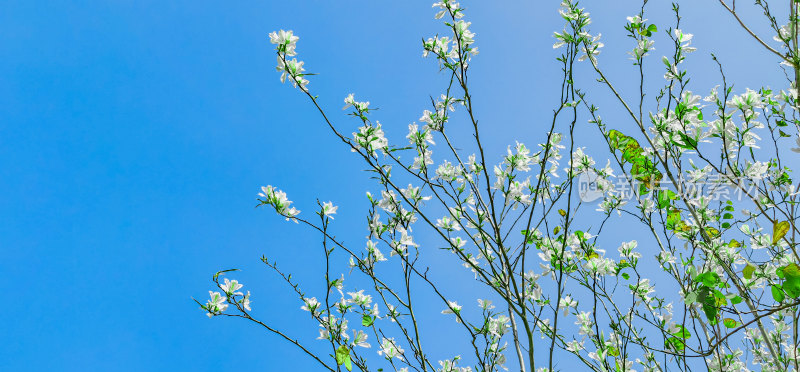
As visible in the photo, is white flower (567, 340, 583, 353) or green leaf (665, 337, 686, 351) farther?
white flower (567, 340, 583, 353)

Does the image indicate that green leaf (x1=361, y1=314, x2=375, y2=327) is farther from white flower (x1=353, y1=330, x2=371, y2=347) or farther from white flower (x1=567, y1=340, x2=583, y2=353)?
white flower (x1=567, y1=340, x2=583, y2=353)

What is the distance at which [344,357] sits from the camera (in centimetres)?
243

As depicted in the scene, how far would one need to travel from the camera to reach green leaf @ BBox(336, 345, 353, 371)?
2.39 metres

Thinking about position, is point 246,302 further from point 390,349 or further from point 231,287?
point 390,349

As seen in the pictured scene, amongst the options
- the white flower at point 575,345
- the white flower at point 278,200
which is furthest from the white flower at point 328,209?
the white flower at point 575,345

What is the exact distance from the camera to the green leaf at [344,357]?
2386mm

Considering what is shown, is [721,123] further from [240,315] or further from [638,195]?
[240,315]

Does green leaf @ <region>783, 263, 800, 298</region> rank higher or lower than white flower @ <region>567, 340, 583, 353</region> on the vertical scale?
lower

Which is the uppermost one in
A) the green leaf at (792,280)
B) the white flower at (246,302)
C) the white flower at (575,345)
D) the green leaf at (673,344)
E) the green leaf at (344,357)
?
the white flower at (246,302)

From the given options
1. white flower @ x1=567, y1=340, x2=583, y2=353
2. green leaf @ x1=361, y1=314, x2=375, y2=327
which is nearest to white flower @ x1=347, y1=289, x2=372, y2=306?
green leaf @ x1=361, y1=314, x2=375, y2=327

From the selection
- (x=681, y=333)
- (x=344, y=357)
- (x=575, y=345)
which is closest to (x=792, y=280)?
(x=681, y=333)

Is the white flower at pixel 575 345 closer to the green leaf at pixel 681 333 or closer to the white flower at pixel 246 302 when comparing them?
the green leaf at pixel 681 333

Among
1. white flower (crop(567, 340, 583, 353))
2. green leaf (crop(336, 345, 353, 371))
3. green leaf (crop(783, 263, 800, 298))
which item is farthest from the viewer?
white flower (crop(567, 340, 583, 353))

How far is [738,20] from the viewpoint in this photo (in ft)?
8.95
